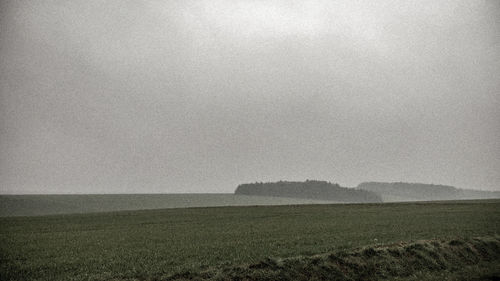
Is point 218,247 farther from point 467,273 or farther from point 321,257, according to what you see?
point 467,273

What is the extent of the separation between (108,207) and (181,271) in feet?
370

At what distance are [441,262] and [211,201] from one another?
427 feet

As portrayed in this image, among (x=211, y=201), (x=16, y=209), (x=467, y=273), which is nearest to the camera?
(x=467, y=273)

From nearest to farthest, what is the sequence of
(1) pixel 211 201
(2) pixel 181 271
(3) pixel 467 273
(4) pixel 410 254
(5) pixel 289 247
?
1. (2) pixel 181 271
2. (3) pixel 467 273
3. (4) pixel 410 254
4. (5) pixel 289 247
5. (1) pixel 211 201

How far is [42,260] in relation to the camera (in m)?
19.9

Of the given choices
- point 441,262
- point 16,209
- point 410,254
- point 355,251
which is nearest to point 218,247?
point 355,251

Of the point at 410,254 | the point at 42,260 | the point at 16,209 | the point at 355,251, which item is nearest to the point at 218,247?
the point at 355,251

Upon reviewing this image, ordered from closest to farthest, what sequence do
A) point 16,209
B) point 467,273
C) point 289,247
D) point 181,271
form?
point 181,271 → point 467,273 → point 289,247 → point 16,209

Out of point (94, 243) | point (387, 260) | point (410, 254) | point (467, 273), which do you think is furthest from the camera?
point (94, 243)

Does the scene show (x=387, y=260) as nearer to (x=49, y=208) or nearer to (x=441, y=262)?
(x=441, y=262)

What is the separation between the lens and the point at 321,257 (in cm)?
1841

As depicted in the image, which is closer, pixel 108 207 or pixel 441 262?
pixel 441 262

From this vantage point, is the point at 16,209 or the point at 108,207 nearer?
the point at 16,209

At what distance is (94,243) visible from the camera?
27.2 metres
